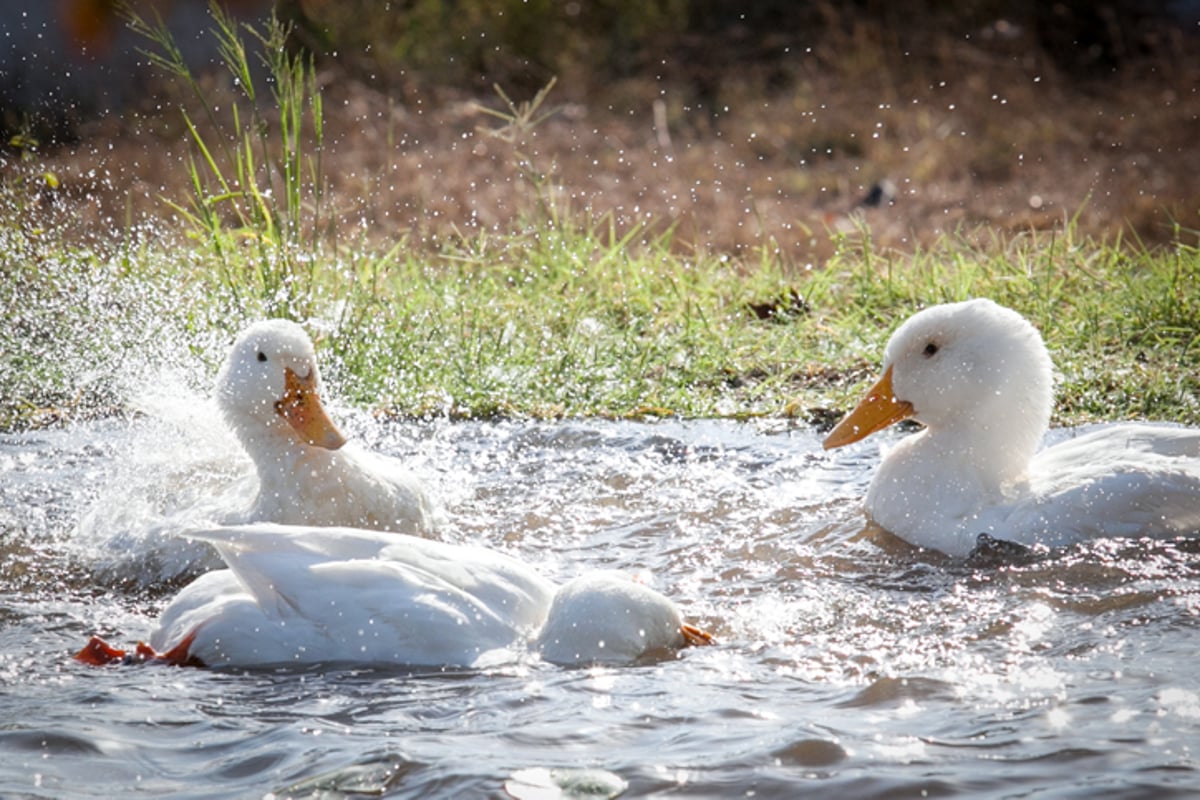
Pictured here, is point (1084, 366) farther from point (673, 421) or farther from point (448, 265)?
point (448, 265)

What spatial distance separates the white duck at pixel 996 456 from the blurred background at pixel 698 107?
6.34 metres

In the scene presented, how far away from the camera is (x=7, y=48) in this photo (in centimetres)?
1389

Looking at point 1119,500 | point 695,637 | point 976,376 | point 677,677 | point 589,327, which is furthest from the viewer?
point 589,327

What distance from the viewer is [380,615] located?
357cm

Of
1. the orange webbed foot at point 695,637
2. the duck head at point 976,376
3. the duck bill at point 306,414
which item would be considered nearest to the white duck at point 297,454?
the duck bill at point 306,414

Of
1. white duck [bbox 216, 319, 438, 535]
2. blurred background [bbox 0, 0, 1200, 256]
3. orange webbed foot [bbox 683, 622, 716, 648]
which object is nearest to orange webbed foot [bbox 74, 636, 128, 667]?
white duck [bbox 216, 319, 438, 535]

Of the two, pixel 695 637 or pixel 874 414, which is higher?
pixel 874 414

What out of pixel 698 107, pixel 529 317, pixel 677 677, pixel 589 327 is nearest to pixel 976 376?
pixel 677 677

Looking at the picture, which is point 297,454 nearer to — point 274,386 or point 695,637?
point 274,386

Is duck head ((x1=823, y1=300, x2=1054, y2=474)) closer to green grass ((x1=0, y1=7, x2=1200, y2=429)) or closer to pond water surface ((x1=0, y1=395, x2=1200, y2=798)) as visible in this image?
pond water surface ((x1=0, y1=395, x2=1200, y2=798))

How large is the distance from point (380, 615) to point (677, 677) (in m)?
0.73

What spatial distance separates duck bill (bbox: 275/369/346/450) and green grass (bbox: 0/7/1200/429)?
1347 mm

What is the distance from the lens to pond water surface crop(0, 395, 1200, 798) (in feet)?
9.33

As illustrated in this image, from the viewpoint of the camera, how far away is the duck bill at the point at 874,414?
5004 mm
